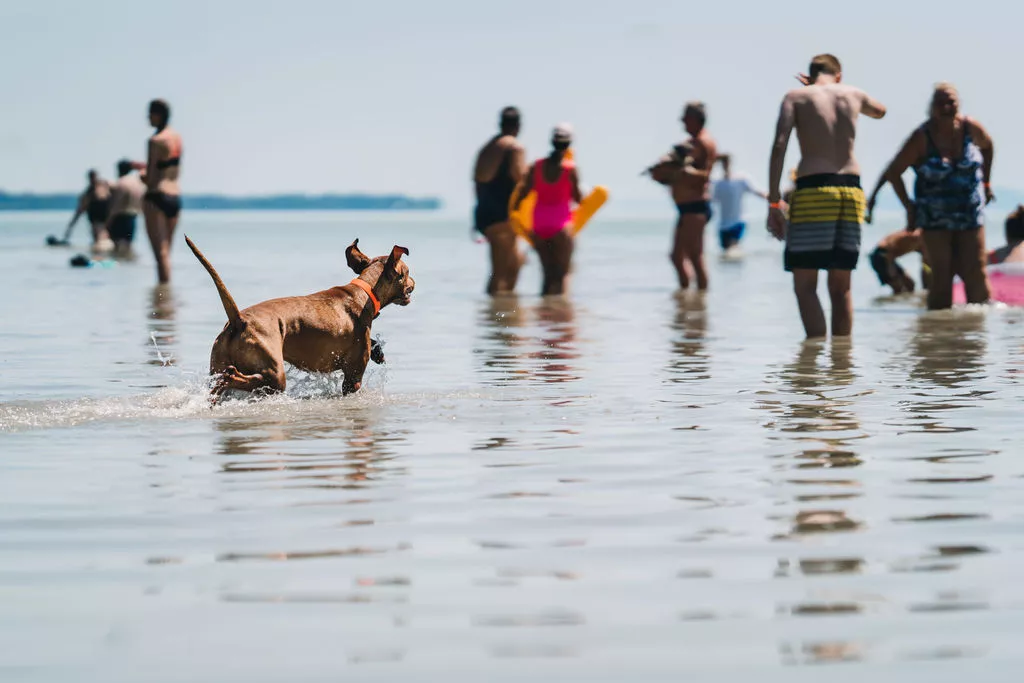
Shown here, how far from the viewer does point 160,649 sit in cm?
393

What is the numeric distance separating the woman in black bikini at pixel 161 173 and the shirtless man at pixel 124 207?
13615 mm

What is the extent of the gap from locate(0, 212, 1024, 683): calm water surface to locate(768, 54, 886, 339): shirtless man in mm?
888

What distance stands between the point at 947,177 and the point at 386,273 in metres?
6.97

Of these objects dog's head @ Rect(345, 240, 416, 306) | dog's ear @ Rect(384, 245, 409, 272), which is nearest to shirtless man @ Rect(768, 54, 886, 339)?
→ dog's head @ Rect(345, 240, 416, 306)

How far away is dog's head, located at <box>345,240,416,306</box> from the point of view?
9.02 m

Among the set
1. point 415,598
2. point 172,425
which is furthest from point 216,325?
point 415,598

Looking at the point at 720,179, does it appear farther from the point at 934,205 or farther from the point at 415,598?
the point at 415,598

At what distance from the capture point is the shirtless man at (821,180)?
1184 centimetres

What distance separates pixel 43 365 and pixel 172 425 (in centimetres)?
358

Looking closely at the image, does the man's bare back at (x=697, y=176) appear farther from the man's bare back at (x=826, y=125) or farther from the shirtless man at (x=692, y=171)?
the man's bare back at (x=826, y=125)

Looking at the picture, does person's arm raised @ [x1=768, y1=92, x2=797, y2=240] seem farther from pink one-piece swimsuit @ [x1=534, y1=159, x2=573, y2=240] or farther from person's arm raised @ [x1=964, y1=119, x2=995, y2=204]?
pink one-piece swimsuit @ [x1=534, y1=159, x2=573, y2=240]

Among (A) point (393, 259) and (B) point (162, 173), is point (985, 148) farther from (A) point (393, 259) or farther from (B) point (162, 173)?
(B) point (162, 173)

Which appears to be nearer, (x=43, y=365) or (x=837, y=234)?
(x=43, y=365)

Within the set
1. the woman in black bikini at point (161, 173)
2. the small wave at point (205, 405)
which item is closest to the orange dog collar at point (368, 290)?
the small wave at point (205, 405)
